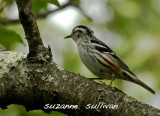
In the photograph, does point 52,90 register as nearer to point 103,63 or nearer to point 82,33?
point 103,63

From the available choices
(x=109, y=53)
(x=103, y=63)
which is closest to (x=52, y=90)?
(x=103, y=63)

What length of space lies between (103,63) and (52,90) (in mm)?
2358

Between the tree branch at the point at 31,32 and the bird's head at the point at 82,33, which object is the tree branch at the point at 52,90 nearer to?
the tree branch at the point at 31,32

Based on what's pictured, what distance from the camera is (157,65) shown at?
26.6 ft

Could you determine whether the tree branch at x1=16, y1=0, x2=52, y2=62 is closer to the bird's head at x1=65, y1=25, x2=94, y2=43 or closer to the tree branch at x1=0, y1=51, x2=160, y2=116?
the tree branch at x1=0, y1=51, x2=160, y2=116

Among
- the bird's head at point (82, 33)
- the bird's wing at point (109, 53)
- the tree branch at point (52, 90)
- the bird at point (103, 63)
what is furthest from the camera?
the bird's head at point (82, 33)

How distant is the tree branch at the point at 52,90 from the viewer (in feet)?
12.1

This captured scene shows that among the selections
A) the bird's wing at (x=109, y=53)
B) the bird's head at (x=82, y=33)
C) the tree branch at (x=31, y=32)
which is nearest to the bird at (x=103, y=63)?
the bird's wing at (x=109, y=53)

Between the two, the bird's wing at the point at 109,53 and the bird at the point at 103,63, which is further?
the bird's wing at the point at 109,53

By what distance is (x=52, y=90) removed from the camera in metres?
3.84

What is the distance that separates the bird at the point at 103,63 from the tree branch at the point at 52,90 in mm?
1960

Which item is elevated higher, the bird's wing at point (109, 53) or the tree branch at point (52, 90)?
the bird's wing at point (109, 53)

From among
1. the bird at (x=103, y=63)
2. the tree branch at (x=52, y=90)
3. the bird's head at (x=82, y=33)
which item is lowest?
the tree branch at (x=52, y=90)

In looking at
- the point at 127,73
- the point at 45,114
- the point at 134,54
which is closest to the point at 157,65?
the point at 134,54
